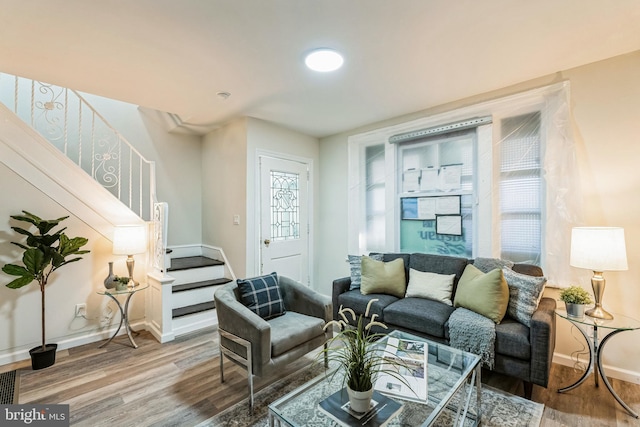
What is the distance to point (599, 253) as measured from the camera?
1.98 m

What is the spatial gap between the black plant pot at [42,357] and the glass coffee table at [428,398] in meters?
2.38

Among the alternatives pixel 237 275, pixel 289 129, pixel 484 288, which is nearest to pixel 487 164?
pixel 484 288

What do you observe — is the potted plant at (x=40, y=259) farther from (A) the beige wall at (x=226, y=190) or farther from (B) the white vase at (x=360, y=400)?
(B) the white vase at (x=360, y=400)

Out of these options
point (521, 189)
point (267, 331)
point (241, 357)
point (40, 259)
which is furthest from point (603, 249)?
point (40, 259)

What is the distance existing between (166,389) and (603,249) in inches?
129

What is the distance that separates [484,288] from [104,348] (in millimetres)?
3585

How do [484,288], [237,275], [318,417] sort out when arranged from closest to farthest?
1. [318,417]
2. [484,288]
3. [237,275]

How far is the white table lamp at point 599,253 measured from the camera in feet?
6.40

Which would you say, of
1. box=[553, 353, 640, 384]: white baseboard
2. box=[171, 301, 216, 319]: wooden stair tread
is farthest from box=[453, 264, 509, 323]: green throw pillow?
box=[171, 301, 216, 319]: wooden stair tread

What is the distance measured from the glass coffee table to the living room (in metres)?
1.35

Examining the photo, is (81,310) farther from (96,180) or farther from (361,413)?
(361,413)

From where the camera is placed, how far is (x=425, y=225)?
11.2 feet

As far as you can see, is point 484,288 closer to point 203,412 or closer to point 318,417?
point 318,417

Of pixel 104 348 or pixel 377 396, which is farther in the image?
pixel 104 348
